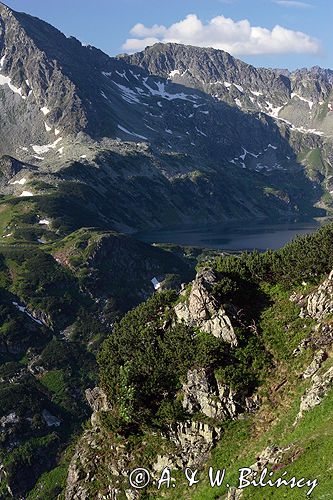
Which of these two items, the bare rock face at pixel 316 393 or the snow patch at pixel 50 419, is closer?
the bare rock face at pixel 316 393

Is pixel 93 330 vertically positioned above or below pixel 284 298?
below

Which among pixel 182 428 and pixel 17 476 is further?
pixel 17 476

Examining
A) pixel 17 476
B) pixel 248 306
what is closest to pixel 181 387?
pixel 248 306

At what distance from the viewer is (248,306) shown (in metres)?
63.7

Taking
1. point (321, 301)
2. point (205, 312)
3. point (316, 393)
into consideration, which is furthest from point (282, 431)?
point (205, 312)

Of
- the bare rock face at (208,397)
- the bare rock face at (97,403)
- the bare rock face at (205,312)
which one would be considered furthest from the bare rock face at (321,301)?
the bare rock face at (97,403)

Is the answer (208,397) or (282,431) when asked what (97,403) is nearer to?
(208,397)

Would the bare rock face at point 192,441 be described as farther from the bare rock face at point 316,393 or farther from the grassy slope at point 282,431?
the bare rock face at point 316,393

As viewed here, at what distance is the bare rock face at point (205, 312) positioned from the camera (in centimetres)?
5831

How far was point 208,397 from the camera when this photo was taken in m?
52.9

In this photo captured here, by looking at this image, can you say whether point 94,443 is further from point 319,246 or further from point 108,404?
point 319,246

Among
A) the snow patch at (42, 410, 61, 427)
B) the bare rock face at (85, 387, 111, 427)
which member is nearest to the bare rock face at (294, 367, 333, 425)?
the bare rock face at (85, 387, 111, 427)

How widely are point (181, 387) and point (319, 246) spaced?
2812 cm

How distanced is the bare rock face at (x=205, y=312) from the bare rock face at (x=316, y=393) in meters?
11.9
